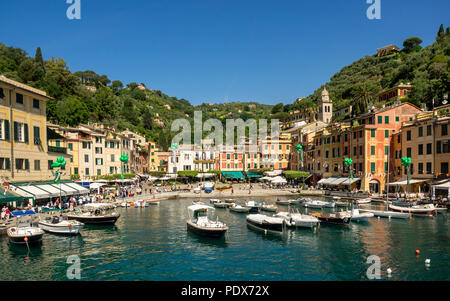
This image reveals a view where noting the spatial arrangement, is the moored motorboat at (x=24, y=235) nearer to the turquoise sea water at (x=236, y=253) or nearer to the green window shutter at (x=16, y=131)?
the turquoise sea water at (x=236, y=253)

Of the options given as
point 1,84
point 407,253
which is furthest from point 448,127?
point 1,84

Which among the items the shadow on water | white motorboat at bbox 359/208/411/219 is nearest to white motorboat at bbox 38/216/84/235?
the shadow on water

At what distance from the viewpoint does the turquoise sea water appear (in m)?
24.0

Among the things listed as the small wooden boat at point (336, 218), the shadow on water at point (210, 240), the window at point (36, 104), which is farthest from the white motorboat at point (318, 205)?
the window at point (36, 104)

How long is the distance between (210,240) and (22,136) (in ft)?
94.7

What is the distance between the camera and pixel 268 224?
123 ft

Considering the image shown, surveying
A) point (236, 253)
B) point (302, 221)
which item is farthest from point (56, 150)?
point (302, 221)

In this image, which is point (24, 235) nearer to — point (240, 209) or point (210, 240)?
point (210, 240)

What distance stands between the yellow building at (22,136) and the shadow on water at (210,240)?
79.8 feet

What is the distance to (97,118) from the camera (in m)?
117

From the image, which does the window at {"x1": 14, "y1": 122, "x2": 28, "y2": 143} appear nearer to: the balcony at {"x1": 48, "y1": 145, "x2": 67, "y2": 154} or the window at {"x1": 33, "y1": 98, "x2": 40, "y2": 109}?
the window at {"x1": 33, "y1": 98, "x2": 40, "y2": 109}

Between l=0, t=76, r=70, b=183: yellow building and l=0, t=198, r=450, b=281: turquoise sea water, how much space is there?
11.6 m

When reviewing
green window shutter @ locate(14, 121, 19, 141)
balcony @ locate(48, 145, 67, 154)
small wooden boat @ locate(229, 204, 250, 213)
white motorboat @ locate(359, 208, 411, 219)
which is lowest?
small wooden boat @ locate(229, 204, 250, 213)

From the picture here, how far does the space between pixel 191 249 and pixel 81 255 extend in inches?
388
